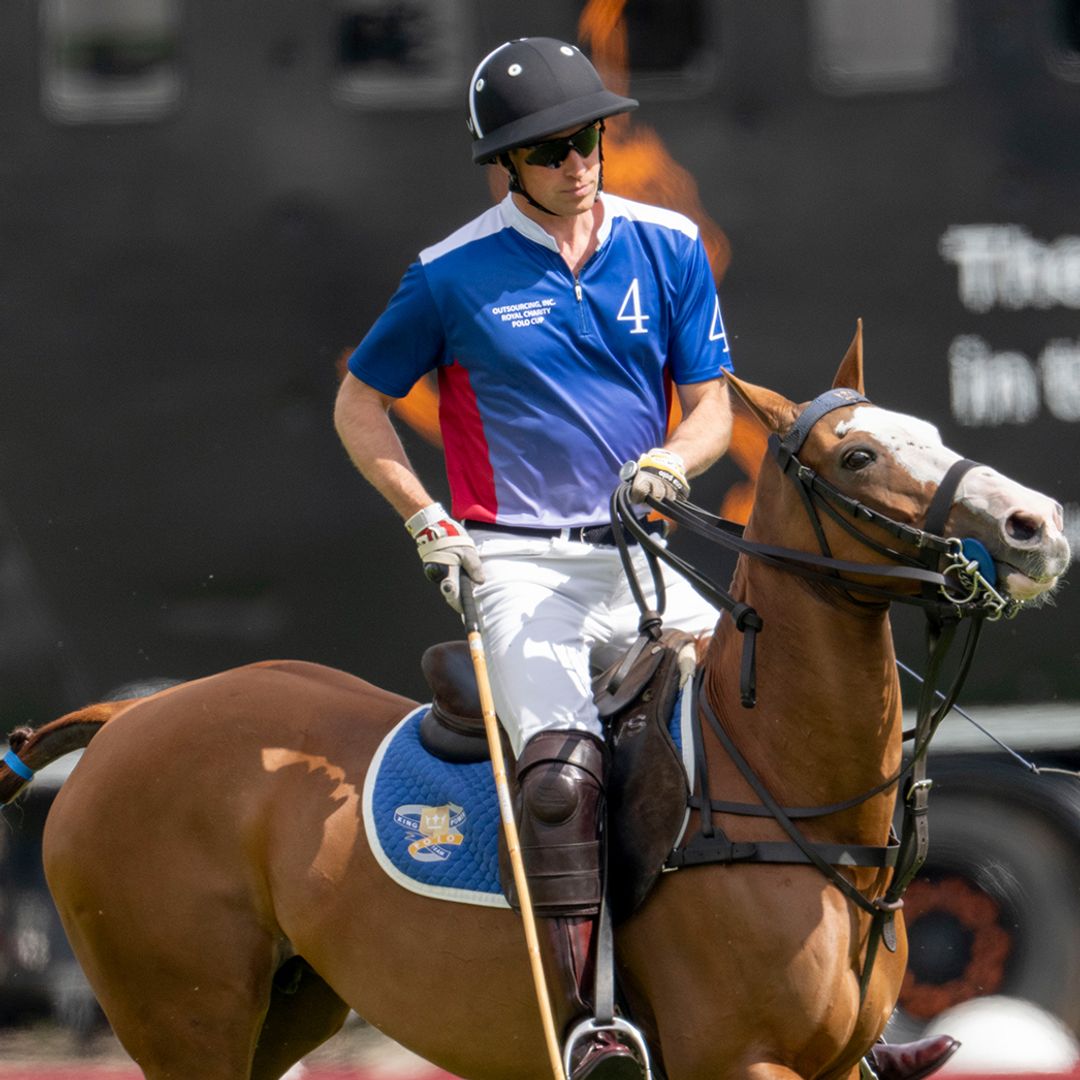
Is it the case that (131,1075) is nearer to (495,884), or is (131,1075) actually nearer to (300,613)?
(300,613)

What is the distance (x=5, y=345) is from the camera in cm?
559

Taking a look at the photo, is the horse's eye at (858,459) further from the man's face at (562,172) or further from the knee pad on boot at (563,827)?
the man's face at (562,172)

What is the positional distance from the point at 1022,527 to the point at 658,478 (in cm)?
83

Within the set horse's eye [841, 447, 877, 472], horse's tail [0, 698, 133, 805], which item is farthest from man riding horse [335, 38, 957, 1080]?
horse's tail [0, 698, 133, 805]

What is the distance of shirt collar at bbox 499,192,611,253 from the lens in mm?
4035

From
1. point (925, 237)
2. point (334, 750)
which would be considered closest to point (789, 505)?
point (334, 750)

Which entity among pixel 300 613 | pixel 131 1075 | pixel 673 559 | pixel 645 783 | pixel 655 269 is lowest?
pixel 131 1075

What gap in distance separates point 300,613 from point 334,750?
5.01 ft

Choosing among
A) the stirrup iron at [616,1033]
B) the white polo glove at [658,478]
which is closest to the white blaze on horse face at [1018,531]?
the white polo glove at [658,478]

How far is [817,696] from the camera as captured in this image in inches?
137

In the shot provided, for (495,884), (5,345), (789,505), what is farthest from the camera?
(5,345)

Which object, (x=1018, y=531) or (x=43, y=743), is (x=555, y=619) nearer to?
(x=1018, y=531)

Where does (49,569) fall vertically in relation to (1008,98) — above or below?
below

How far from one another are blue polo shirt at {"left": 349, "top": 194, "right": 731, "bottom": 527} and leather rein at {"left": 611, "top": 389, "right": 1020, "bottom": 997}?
0.34 m
